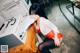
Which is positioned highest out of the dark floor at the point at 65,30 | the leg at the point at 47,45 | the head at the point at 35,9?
the head at the point at 35,9

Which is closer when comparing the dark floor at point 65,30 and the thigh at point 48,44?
the thigh at point 48,44

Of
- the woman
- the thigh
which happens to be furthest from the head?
the thigh

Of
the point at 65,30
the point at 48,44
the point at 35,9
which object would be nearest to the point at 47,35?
the point at 48,44

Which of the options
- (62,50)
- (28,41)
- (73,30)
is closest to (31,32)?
(28,41)

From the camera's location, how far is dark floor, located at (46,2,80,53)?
2.02 m

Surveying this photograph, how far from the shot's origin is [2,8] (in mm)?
1578

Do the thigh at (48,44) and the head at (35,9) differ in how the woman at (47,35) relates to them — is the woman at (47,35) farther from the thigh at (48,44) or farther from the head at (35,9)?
the head at (35,9)

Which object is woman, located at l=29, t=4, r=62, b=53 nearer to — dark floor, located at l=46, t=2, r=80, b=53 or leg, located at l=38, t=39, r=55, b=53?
leg, located at l=38, t=39, r=55, b=53

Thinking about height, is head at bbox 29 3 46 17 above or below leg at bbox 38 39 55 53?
Result: above

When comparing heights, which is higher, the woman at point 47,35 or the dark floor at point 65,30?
the woman at point 47,35

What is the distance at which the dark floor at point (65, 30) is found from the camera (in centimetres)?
202

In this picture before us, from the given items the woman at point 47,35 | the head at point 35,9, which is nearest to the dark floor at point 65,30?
the head at point 35,9

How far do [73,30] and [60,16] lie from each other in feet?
1.58

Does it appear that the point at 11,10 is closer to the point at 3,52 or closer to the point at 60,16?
the point at 3,52
